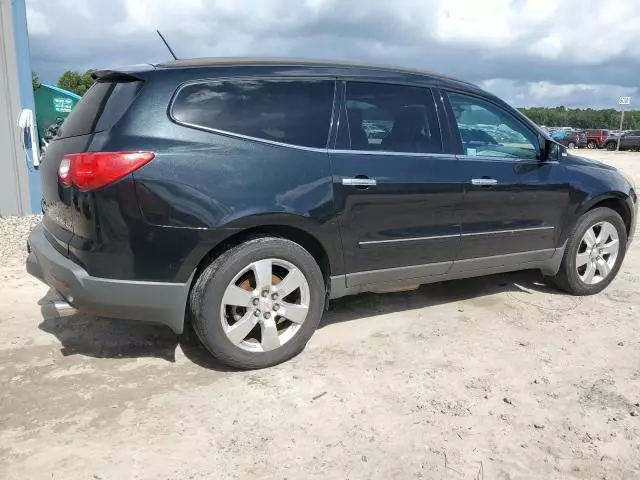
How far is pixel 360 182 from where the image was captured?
3641 mm

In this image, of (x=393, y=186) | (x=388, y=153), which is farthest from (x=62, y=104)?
(x=393, y=186)

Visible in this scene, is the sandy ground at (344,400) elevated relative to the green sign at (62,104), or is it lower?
lower

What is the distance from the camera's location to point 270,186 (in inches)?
131

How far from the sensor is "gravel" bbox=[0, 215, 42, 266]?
19.8 ft

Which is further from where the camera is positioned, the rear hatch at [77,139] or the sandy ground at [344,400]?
the rear hatch at [77,139]

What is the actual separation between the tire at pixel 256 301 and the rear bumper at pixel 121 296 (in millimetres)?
120

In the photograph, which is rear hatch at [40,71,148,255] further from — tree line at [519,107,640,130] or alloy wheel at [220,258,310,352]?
tree line at [519,107,640,130]

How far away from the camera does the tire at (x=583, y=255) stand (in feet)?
16.0

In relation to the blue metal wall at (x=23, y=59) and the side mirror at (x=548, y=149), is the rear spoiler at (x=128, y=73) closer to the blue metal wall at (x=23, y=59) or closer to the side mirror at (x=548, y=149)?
the side mirror at (x=548, y=149)

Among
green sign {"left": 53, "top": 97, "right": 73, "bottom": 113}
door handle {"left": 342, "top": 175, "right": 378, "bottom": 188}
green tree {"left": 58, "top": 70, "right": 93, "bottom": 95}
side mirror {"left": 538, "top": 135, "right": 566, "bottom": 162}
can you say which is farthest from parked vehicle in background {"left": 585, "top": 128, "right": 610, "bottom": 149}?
door handle {"left": 342, "top": 175, "right": 378, "bottom": 188}

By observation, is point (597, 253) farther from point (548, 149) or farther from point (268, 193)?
point (268, 193)

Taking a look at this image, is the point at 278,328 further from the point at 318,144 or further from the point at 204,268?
the point at 318,144

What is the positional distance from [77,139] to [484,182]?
270cm

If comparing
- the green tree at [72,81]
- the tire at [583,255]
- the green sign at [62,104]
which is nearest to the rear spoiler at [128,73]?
the tire at [583,255]
